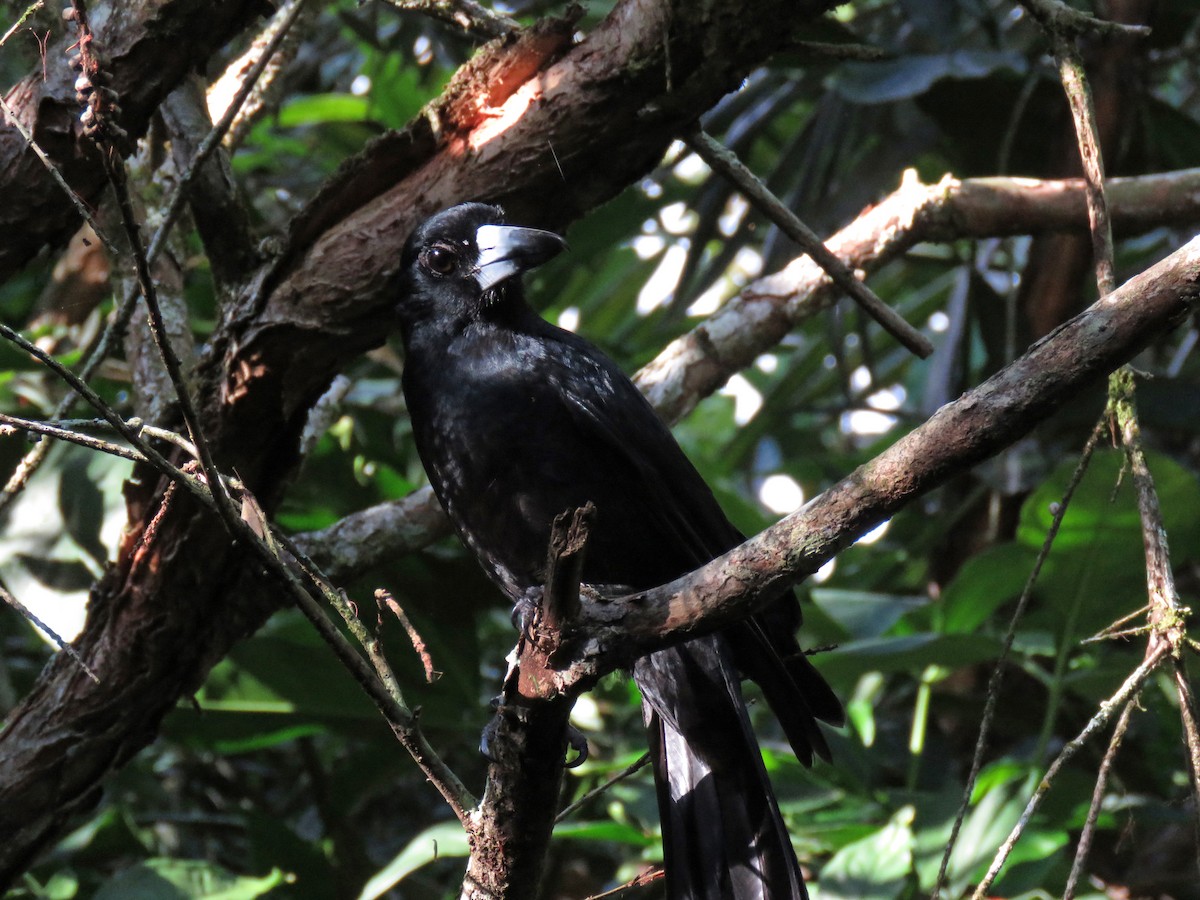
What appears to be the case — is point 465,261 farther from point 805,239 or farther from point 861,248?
point 861,248

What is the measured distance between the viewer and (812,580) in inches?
153

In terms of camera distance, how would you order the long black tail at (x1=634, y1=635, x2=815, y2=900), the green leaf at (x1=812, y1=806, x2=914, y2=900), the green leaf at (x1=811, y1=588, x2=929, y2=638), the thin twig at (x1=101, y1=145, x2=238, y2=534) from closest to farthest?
the thin twig at (x1=101, y1=145, x2=238, y2=534), the long black tail at (x1=634, y1=635, x2=815, y2=900), the green leaf at (x1=812, y1=806, x2=914, y2=900), the green leaf at (x1=811, y1=588, x2=929, y2=638)

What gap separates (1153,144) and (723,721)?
262 centimetres

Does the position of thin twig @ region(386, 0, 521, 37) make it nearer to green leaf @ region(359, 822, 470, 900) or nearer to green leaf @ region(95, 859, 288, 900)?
green leaf @ region(359, 822, 470, 900)

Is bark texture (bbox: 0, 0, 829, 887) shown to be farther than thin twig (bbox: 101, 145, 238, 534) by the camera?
Yes

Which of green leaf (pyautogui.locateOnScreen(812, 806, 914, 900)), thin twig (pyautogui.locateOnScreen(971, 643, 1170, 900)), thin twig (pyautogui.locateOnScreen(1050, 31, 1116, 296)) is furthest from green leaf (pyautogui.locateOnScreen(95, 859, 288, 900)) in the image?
thin twig (pyautogui.locateOnScreen(1050, 31, 1116, 296))

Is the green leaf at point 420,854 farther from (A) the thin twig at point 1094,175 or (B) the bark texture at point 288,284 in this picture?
(A) the thin twig at point 1094,175

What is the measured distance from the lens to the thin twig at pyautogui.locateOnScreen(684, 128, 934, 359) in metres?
2.26

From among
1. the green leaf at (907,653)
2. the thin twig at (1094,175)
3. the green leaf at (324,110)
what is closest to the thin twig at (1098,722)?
the thin twig at (1094,175)

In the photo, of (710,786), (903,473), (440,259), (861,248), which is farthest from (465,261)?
(903,473)

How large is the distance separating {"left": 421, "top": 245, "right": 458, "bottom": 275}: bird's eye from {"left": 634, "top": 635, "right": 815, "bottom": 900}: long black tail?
87cm

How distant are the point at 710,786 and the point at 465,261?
113 centimetres

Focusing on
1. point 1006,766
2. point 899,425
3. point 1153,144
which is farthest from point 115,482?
point 1153,144

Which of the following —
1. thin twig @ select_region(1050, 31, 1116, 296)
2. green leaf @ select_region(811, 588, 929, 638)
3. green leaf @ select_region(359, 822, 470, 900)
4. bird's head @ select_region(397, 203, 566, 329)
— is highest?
bird's head @ select_region(397, 203, 566, 329)
